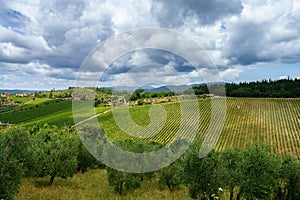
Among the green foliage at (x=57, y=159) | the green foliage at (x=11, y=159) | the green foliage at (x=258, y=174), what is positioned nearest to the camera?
the green foliage at (x=11, y=159)

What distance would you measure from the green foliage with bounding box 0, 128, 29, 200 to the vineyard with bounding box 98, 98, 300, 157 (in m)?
50.1

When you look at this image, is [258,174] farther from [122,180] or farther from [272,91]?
[272,91]

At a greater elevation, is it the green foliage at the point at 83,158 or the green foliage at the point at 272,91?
the green foliage at the point at 272,91

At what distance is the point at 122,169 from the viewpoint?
25.8 meters

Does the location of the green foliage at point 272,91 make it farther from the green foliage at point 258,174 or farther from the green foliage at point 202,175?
the green foliage at point 202,175

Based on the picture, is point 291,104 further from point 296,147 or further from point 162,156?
point 162,156

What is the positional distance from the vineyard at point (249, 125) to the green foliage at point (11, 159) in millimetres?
50054

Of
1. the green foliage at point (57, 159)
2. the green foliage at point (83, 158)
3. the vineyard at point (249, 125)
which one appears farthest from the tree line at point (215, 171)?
the vineyard at point (249, 125)

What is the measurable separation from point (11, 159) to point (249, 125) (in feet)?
290

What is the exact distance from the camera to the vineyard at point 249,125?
251ft

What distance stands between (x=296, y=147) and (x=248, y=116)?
31.1 m

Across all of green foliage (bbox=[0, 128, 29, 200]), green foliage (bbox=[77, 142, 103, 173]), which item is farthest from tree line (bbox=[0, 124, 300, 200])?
green foliage (bbox=[77, 142, 103, 173])

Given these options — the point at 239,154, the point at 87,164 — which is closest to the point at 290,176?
the point at 239,154

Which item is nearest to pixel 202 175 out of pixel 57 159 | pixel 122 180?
pixel 122 180
